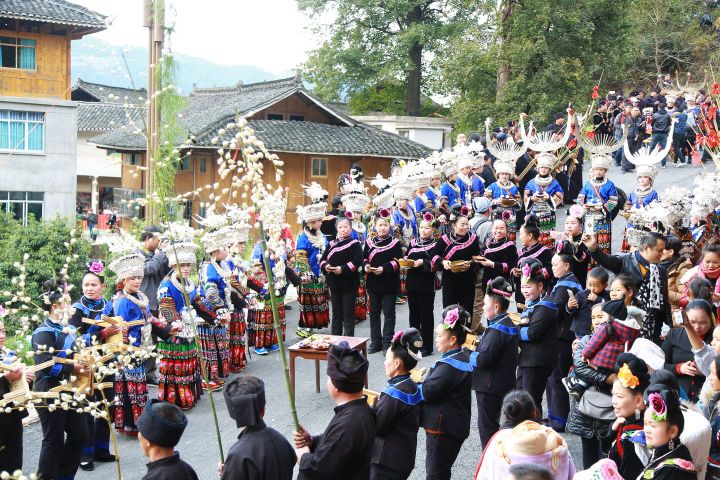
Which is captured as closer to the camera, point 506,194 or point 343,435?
point 343,435

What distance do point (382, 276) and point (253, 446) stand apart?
6.40 metres

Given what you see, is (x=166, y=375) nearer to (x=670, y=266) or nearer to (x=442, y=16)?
(x=670, y=266)

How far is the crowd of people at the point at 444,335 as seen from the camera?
4.79 m

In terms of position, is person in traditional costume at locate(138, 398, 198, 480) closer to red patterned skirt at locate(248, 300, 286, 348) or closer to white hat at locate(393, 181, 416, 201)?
red patterned skirt at locate(248, 300, 286, 348)

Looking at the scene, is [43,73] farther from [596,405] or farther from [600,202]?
[596,405]

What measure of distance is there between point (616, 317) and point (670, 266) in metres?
2.75

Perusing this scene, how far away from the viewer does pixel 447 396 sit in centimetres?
644

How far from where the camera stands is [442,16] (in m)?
33.7

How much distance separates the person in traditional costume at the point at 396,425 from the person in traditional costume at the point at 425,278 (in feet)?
15.9

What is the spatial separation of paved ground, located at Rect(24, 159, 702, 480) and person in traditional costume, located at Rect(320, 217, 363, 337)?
764 millimetres

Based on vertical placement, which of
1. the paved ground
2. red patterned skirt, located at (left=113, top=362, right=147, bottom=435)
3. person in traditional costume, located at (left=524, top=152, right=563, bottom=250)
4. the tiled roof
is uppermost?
the tiled roof

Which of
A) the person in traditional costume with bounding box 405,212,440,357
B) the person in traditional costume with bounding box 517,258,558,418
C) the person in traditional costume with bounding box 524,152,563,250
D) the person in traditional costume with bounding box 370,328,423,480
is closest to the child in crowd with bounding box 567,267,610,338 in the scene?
the person in traditional costume with bounding box 517,258,558,418

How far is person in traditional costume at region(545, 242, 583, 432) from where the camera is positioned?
25.9 feet

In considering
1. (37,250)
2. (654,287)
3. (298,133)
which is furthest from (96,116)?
(654,287)
